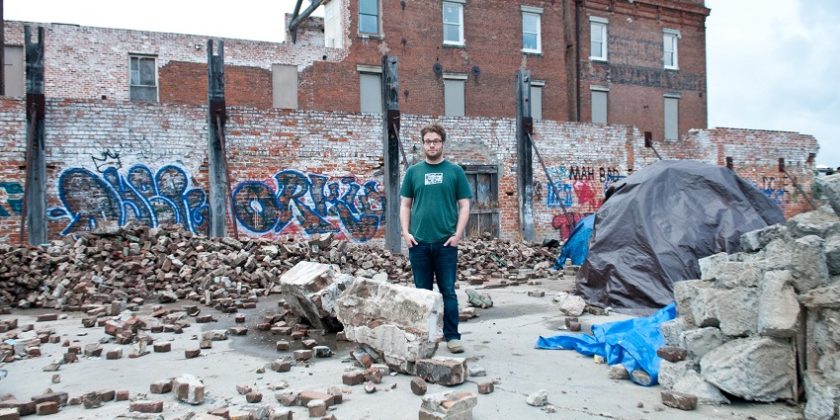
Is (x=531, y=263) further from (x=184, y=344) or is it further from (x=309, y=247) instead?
(x=184, y=344)

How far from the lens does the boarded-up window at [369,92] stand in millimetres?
22312

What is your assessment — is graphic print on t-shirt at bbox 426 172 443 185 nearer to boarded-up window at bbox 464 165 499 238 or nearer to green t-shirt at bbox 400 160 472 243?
green t-shirt at bbox 400 160 472 243

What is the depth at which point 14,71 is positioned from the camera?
18812 mm

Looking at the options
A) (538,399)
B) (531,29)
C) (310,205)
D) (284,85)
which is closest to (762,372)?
(538,399)

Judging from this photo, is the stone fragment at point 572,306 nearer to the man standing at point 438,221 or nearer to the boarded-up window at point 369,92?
the man standing at point 438,221

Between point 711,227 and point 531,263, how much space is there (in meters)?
5.40

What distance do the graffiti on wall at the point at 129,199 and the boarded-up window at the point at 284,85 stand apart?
9611 mm

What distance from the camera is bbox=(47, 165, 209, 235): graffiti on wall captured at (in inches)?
436

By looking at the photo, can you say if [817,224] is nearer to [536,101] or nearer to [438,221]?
[438,221]

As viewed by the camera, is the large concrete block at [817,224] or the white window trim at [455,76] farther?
the white window trim at [455,76]

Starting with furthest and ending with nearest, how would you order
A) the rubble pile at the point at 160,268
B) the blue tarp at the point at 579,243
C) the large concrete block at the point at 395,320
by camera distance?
the blue tarp at the point at 579,243
the rubble pile at the point at 160,268
the large concrete block at the point at 395,320

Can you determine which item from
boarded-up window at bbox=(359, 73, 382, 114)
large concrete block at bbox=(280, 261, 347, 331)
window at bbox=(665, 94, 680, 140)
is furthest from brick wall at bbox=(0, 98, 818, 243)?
window at bbox=(665, 94, 680, 140)

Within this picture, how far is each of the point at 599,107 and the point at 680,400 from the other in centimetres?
2404

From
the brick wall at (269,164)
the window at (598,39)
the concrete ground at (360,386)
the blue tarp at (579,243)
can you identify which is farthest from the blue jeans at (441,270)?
the window at (598,39)
